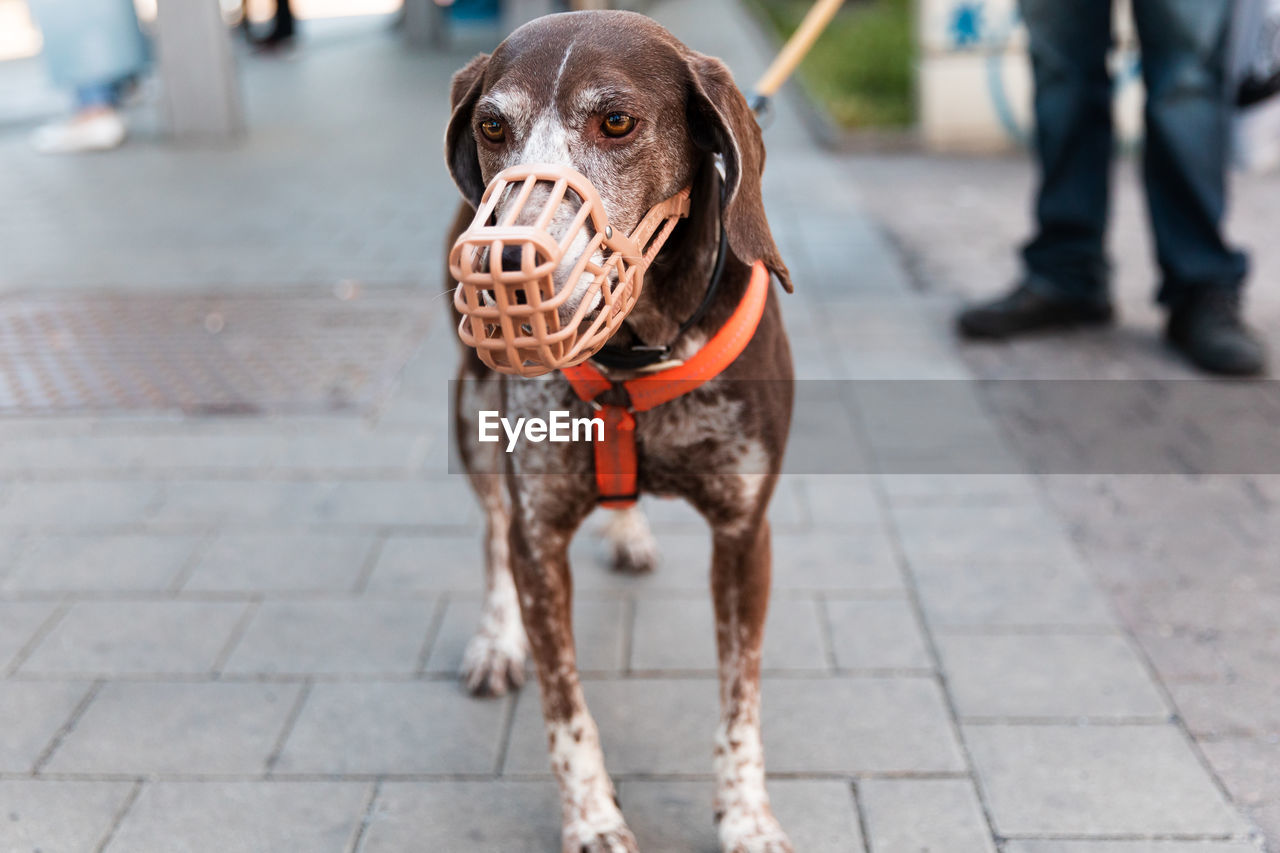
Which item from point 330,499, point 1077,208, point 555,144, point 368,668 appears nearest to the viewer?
point 555,144

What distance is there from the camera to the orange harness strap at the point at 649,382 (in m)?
2.12

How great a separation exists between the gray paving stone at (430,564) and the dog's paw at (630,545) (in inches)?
15.5

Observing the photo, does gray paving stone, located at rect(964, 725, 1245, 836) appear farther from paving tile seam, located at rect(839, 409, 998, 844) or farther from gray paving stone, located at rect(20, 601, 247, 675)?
gray paving stone, located at rect(20, 601, 247, 675)

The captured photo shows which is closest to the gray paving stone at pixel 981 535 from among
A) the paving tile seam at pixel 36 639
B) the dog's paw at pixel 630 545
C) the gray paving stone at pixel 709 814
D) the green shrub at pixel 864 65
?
the dog's paw at pixel 630 545

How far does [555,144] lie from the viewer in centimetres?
178

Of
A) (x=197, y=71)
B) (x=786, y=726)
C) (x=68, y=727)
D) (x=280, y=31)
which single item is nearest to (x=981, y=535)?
(x=786, y=726)

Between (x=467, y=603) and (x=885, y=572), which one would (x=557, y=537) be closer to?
(x=467, y=603)

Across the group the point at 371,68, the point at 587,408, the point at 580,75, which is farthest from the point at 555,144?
the point at 371,68

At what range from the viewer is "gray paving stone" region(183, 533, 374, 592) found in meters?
3.23

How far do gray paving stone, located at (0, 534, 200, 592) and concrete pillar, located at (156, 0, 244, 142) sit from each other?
592cm

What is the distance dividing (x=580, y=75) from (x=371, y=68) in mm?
10741

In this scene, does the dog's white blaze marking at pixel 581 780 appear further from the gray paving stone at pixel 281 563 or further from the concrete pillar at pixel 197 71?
the concrete pillar at pixel 197 71

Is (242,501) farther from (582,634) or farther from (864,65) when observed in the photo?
(864,65)

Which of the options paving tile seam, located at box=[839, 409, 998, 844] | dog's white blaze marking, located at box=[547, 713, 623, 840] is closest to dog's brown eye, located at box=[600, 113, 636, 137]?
dog's white blaze marking, located at box=[547, 713, 623, 840]
